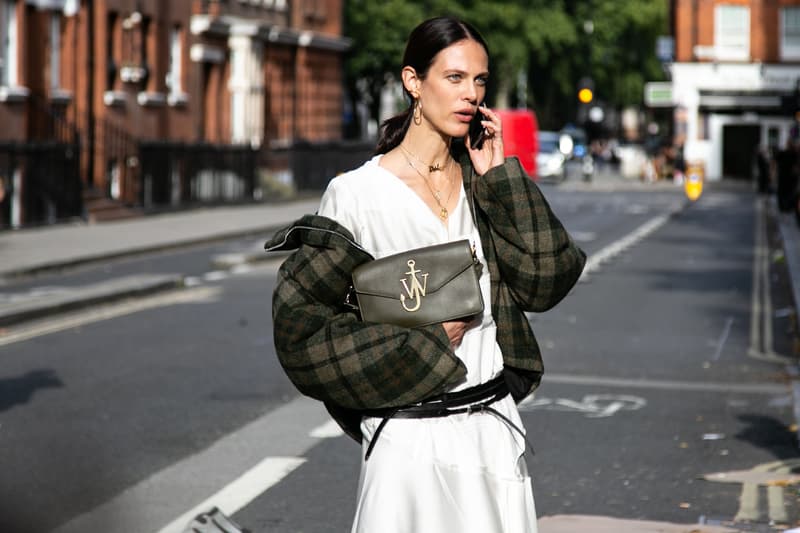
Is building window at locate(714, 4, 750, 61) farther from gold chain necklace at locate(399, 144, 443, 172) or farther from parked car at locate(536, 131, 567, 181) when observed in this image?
gold chain necklace at locate(399, 144, 443, 172)

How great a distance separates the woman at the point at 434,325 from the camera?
3654 mm

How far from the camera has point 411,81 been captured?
3.85 m

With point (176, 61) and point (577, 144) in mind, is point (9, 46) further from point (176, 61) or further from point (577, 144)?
point (577, 144)

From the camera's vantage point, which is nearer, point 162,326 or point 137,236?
point 162,326

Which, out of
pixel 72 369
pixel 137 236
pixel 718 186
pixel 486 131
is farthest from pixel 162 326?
pixel 718 186

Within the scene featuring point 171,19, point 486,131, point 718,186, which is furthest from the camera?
point 718,186

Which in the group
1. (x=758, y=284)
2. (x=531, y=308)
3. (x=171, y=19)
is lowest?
(x=758, y=284)

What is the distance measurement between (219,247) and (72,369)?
49.7 ft

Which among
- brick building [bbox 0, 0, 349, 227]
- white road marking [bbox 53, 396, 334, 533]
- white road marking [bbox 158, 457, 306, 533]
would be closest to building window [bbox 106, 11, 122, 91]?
brick building [bbox 0, 0, 349, 227]

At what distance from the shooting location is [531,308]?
383 cm

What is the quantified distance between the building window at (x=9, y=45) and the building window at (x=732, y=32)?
47.6 m

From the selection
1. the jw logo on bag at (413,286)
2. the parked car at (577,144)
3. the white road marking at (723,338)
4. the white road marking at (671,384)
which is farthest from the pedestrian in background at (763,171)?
the jw logo on bag at (413,286)

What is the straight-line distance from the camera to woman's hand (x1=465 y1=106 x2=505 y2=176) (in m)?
3.90

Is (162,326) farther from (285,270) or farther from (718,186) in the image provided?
(718,186)
